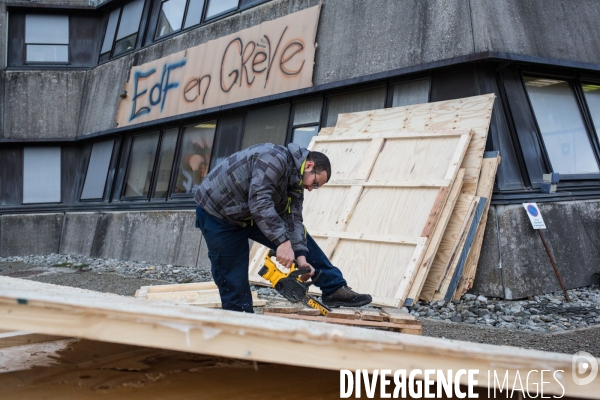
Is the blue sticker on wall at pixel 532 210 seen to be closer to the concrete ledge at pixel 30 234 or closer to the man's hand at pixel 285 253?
the man's hand at pixel 285 253

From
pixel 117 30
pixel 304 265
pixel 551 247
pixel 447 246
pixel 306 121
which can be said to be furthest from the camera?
pixel 117 30

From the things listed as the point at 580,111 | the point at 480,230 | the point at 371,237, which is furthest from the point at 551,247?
the point at 580,111

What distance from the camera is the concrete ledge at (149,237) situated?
12.3m

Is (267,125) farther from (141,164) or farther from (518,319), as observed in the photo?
(518,319)

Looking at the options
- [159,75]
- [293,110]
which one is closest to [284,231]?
[293,110]

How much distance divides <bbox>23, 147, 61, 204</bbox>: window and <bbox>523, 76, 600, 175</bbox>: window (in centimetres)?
1273

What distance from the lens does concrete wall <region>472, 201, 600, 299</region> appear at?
7.52 metres

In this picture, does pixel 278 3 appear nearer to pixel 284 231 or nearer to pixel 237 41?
pixel 237 41

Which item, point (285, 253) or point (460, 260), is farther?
point (460, 260)

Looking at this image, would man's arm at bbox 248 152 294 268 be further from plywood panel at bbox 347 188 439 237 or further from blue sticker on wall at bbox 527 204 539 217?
blue sticker on wall at bbox 527 204 539 217

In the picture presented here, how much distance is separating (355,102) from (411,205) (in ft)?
9.39

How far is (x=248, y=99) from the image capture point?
1173cm

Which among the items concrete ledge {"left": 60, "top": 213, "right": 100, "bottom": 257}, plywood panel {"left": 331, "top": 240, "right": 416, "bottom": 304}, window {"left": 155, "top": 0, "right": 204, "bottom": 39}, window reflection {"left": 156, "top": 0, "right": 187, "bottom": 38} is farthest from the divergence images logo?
concrete ledge {"left": 60, "top": 213, "right": 100, "bottom": 257}

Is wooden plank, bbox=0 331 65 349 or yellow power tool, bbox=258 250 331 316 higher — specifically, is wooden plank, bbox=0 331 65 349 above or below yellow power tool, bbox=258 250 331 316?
below
